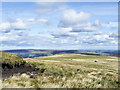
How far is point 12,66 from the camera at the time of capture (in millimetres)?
21531

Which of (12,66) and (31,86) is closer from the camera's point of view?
(31,86)

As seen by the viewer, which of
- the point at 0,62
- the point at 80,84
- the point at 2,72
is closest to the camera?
the point at 80,84

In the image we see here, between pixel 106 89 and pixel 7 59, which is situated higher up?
pixel 7 59

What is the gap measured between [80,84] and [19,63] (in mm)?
13155

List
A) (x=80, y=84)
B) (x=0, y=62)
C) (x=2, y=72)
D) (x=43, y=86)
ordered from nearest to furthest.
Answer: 1. (x=43, y=86)
2. (x=80, y=84)
3. (x=2, y=72)
4. (x=0, y=62)

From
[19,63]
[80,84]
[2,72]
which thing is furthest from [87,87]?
[19,63]

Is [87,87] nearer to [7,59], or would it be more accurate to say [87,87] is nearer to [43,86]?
[43,86]

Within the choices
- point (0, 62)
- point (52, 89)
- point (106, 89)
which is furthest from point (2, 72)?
point (106, 89)

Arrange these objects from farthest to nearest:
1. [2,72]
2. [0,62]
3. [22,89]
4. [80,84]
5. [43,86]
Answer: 1. [0,62]
2. [2,72]
3. [80,84]
4. [43,86]
5. [22,89]

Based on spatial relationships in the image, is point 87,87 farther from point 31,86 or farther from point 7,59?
point 7,59

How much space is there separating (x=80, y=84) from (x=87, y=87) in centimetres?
98

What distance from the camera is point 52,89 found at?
12.8 metres

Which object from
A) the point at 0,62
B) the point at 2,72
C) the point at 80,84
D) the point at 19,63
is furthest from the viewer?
the point at 19,63

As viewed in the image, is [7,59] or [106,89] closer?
[106,89]
